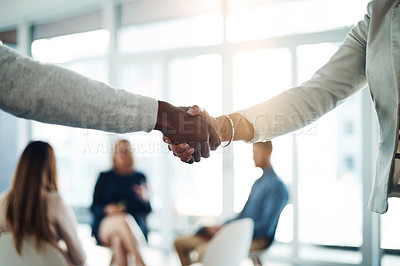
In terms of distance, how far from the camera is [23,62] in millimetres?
832

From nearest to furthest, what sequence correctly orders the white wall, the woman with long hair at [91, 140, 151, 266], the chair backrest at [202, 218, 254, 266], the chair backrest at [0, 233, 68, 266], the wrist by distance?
the wrist < the chair backrest at [0, 233, 68, 266] < the chair backrest at [202, 218, 254, 266] < the woman with long hair at [91, 140, 151, 266] < the white wall

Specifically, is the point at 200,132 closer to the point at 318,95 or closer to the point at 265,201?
the point at 318,95

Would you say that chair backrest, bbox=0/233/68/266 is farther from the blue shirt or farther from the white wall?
the white wall

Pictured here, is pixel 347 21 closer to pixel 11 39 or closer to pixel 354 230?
pixel 354 230

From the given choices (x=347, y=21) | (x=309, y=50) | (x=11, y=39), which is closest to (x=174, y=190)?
(x=309, y=50)

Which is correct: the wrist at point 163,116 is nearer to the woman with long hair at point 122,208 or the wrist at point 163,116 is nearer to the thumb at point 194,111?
the thumb at point 194,111

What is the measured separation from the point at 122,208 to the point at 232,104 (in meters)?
1.83

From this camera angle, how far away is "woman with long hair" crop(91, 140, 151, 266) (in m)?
4.00

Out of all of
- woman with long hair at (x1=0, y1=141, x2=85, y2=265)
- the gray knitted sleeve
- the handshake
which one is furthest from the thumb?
woman with long hair at (x1=0, y1=141, x2=85, y2=265)

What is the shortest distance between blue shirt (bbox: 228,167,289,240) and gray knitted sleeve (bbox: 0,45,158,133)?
2.36 m

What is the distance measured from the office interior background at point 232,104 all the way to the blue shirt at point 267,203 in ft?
3.77

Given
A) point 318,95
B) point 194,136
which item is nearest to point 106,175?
point 194,136

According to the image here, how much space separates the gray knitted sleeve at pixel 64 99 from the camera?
31.5 inches

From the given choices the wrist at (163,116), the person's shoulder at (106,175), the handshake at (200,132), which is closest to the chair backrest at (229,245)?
the handshake at (200,132)
